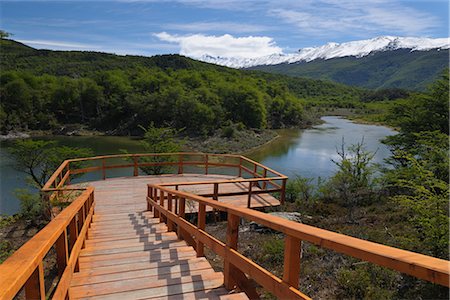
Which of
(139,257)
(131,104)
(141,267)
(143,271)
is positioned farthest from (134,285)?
(131,104)

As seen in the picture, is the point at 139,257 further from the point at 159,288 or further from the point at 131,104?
the point at 131,104

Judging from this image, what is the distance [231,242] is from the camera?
2951 millimetres

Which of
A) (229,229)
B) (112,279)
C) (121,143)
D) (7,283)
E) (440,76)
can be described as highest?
(440,76)

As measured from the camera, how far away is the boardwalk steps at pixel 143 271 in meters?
3.00

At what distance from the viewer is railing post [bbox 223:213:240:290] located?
9.60ft

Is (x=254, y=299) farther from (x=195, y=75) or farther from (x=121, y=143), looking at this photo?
(x=195, y=75)

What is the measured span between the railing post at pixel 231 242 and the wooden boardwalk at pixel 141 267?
84 mm

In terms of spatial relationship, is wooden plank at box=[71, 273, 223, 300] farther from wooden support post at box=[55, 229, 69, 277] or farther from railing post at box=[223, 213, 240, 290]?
wooden support post at box=[55, 229, 69, 277]

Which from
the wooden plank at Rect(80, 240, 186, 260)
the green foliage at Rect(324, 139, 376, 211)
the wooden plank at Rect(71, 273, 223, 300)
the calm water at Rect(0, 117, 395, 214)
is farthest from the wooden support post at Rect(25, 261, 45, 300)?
the calm water at Rect(0, 117, 395, 214)

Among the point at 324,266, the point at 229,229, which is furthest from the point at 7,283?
the point at 324,266

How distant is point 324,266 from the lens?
6.46 meters

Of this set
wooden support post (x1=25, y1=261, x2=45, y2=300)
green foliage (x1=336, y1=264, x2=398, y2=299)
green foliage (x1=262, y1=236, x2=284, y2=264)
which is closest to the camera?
wooden support post (x1=25, y1=261, x2=45, y2=300)

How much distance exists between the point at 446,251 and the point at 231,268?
207 inches

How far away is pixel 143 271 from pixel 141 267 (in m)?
0.16
